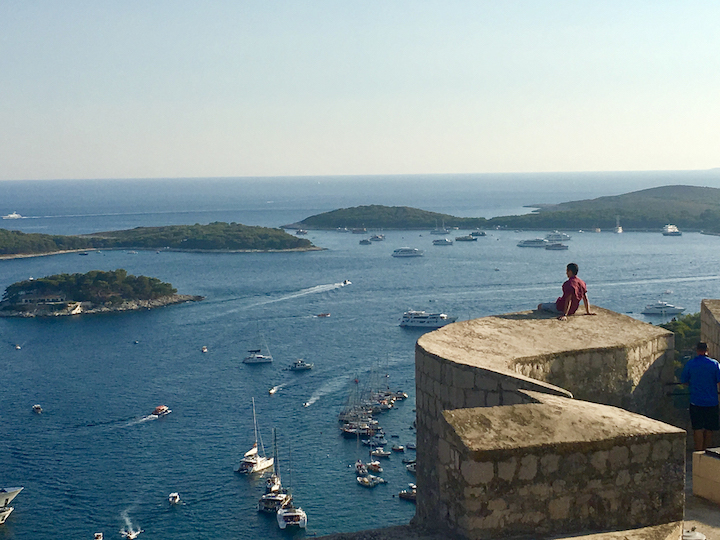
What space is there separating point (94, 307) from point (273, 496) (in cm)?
5392

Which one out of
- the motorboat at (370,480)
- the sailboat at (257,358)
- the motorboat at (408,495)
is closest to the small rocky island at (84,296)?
the sailboat at (257,358)

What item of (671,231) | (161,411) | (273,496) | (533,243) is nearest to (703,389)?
(273,496)

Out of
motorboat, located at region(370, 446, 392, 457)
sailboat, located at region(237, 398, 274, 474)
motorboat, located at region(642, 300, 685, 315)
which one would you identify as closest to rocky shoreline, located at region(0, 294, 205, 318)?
motorboat, located at region(642, 300, 685, 315)

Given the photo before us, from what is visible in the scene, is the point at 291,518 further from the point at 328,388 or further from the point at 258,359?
the point at 258,359

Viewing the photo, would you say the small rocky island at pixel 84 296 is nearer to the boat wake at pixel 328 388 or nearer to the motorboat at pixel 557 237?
the boat wake at pixel 328 388

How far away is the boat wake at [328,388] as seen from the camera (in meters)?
42.1

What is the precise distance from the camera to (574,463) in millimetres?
3633

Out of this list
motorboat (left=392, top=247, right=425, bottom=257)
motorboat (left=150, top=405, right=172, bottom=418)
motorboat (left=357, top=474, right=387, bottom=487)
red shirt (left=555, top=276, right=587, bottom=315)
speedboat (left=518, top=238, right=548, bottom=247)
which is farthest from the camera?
speedboat (left=518, top=238, right=548, bottom=247)

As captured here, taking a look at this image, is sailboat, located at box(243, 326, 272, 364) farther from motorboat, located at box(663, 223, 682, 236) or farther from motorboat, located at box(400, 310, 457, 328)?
motorboat, located at box(663, 223, 682, 236)

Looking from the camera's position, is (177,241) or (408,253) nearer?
(408,253)

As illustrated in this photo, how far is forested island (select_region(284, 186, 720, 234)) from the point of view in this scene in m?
140

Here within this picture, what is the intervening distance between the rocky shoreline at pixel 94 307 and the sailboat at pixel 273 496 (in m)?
46.7

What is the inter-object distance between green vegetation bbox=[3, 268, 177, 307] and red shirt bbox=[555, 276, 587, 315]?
7379cm

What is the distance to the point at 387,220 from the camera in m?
153
